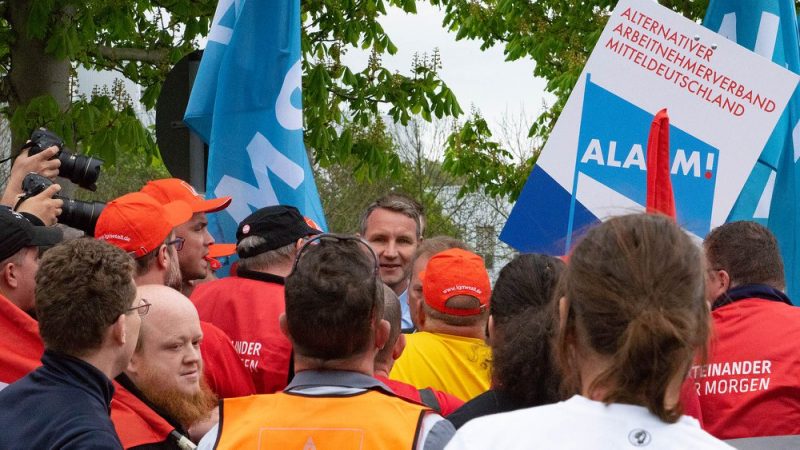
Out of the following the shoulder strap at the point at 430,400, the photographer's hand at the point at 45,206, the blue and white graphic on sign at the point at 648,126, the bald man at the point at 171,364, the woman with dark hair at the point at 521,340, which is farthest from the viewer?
the blue and white graphic on sign at the point at 648,126

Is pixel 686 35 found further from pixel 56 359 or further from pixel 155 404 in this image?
pixel 56 359

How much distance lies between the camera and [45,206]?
15.9 ft

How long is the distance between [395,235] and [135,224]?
7.09 ft

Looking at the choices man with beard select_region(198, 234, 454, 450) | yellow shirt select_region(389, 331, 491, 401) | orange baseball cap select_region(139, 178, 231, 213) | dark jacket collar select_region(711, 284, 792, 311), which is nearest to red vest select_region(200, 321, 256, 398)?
yellow shirt select_region(389, 331, 491, 401)

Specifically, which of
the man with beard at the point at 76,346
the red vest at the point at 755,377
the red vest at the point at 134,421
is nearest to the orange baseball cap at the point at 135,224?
the red vest at the point at 134,421

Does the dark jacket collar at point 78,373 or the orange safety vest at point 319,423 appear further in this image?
the dark jacket collar at point 78,373

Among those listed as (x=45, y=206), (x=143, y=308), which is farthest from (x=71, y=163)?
(x=143, y=308)

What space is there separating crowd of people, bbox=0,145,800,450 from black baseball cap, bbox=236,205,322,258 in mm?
10

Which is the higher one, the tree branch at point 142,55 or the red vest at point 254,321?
the tree branch at point 142,55

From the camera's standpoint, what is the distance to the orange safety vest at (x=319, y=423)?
2.63 m

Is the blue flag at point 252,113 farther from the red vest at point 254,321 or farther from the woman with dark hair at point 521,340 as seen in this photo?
the woman with dark hair at point 521,340

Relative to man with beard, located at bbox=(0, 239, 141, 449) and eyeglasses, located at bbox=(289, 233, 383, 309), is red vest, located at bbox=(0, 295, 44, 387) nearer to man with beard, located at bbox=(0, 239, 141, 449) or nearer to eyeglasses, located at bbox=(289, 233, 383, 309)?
man with beard, located at bbox=(0, 239, 141, 449)

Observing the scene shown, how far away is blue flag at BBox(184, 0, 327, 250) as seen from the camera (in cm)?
639

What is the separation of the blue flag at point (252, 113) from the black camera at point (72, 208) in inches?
52.9
